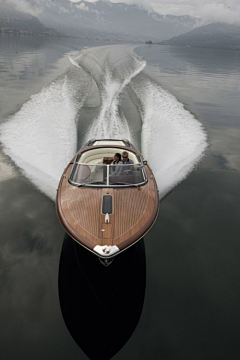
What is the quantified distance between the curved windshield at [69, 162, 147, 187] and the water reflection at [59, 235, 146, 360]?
1.52 m

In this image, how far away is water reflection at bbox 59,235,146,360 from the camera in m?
3.98

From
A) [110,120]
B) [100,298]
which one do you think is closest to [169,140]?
[110,120]

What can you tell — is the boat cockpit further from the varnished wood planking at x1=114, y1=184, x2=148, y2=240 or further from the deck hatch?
the deck hatch

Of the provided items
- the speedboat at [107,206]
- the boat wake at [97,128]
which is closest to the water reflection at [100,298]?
the speedboat at [107,206]

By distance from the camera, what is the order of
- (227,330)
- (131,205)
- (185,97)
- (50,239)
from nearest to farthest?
(227,330)
(131,205)
(50,239)
(185,97)

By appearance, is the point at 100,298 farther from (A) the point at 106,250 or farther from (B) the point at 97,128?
(B) the point at 97,128

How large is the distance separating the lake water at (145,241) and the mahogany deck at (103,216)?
93 centimetres

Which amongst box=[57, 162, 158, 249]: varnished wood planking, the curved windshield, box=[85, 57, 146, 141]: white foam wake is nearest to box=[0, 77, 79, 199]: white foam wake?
box=[85, 57, 146, 141]: white foam wake

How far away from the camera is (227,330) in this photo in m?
4.17

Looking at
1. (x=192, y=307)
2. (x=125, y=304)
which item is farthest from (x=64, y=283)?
(x=192, y=307)

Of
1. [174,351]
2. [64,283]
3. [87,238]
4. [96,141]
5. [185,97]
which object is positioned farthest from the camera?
[185,97]

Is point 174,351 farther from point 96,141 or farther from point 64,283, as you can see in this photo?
point 96,141

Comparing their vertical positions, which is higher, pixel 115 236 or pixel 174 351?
pixel 115 236

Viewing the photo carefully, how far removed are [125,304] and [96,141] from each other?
220 inches
